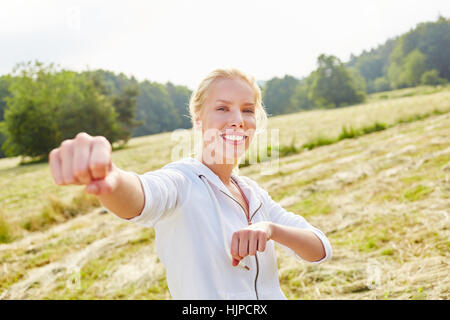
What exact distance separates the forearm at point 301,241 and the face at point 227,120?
0.40 meters

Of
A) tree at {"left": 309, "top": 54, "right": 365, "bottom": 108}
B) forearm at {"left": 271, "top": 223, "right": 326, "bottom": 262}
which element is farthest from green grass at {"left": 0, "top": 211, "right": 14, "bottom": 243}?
tree at {"left": 309, "top": 54, "right": 365, "bottom": 108}

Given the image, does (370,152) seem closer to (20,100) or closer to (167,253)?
(167,253)

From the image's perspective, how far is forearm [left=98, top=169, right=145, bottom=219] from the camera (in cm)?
113

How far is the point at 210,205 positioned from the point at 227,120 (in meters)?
0.38

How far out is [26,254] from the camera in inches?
206

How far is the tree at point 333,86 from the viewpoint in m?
67.2

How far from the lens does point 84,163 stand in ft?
2.99

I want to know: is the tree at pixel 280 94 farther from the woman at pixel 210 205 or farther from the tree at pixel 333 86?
the woman at pixel 210 205

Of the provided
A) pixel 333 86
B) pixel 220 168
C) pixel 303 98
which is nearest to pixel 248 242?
pixel 220 168

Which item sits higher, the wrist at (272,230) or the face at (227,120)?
the face at (227,120)

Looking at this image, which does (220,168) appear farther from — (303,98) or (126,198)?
(303,98)

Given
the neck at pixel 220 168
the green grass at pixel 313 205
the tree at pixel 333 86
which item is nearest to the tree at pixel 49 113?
the green grass at pixel 313 205

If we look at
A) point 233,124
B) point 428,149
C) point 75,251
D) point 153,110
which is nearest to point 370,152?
point 428,149

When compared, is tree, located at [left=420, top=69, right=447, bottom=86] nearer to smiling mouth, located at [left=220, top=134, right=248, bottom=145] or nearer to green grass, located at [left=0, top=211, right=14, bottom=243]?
green grass, located at [left=0, top=211, right=14, bottom=243]
